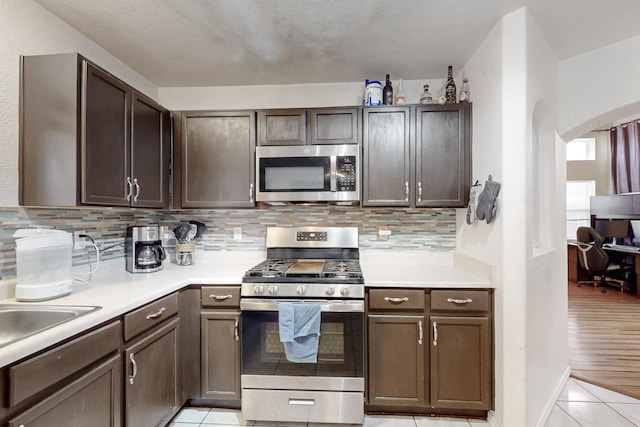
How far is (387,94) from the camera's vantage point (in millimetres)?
2346

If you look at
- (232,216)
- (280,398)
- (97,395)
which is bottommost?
(280,398)

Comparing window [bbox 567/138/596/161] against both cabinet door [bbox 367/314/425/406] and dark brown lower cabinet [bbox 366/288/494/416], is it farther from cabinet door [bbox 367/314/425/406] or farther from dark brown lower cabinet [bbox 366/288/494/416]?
cabinet door [bbox 367/314/425/406]

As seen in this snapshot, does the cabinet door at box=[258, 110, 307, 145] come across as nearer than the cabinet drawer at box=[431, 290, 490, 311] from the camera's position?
No

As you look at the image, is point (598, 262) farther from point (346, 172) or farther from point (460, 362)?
point (346, 172)

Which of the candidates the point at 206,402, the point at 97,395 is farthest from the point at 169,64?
the point at 206,402

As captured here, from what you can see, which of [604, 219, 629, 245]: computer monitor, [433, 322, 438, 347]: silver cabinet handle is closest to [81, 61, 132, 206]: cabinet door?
[433, 322, 438, 347]: silver cabinet handle

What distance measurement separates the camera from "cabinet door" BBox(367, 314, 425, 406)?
196 cm

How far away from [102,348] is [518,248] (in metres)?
2.17

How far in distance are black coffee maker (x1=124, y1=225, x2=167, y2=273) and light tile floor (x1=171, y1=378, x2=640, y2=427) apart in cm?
102

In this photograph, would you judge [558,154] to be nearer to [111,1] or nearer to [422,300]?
[422,300]

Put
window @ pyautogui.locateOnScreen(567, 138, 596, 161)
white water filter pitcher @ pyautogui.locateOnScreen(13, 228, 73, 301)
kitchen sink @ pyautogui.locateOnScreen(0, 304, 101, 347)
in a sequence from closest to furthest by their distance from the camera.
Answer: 1. kitchen sink @ pyautogui.locateOnScreen(0, 304, 101, 347)
2. white water filter pitcher @ pyautogui.locateOnScreen(13, 228, 73, 301)
3. window @ pyautogui.locateOnScreen(567, 138, 596, 161)

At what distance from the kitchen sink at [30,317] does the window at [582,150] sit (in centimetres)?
766

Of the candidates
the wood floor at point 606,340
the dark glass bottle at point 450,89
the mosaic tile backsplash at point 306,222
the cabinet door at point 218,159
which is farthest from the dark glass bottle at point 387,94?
the wood floor at point 606,340

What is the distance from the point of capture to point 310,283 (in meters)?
1.95
